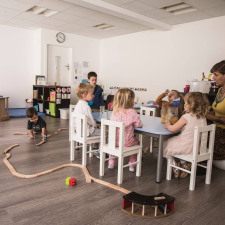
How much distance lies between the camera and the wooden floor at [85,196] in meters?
1.78

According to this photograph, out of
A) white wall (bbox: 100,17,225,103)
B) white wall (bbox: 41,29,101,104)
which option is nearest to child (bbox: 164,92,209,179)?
white wall (bbox: 100,17,225,103)

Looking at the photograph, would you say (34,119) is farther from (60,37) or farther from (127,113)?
(60,37)

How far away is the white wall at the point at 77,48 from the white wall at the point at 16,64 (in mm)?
578

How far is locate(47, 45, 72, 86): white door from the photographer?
25.2 feet

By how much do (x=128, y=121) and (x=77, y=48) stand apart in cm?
627

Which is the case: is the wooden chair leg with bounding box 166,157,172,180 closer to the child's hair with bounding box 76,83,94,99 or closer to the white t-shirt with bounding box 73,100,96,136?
the white t-shirt with bounding box 73,100,96,136

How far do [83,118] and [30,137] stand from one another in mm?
1906

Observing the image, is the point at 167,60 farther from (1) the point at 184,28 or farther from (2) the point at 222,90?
(2) the point at 222,90

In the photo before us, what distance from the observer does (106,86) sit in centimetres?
848

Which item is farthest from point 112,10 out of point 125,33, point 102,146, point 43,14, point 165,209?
point 165,209

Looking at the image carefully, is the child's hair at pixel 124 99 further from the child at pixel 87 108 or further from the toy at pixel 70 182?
the toy at pixel 70 182

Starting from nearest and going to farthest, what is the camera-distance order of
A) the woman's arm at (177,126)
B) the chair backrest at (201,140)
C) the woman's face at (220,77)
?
the chair backrest at (201,140) < the woman's arm at (177,126) < the woman's face at (220,77)

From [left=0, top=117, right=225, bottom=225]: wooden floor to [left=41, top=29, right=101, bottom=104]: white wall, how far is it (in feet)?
16.5

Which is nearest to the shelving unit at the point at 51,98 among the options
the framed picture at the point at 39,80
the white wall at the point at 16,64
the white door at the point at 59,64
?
the framed picture at the point at 39,80
